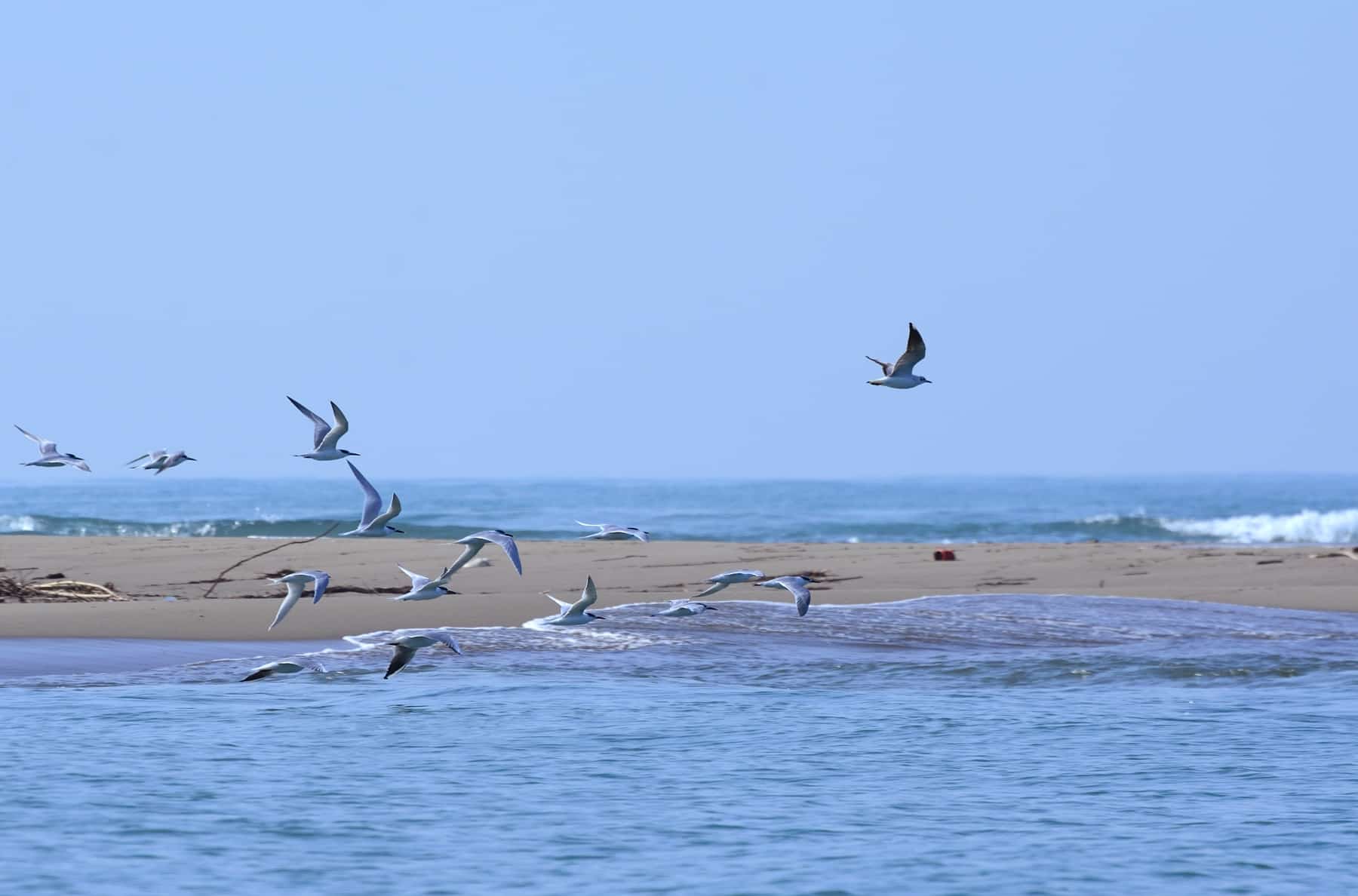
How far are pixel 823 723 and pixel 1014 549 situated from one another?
14.0 meters

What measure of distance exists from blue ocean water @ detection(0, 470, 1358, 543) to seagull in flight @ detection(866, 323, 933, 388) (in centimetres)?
1168

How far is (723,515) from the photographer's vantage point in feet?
166

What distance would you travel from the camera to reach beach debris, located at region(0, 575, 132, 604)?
1588cm

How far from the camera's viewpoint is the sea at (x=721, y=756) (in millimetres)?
7352

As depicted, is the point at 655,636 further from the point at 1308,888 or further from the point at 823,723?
the point at 1308,888

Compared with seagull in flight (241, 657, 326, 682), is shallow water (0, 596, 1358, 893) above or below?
below

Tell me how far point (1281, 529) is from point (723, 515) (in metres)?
16.2

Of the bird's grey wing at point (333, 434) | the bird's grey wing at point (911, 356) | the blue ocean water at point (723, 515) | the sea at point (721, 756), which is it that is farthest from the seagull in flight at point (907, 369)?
the blue ocean water at point (723, 515)

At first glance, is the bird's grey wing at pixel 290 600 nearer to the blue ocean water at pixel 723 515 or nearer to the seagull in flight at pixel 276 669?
the seagull in flight at pixel 276 669

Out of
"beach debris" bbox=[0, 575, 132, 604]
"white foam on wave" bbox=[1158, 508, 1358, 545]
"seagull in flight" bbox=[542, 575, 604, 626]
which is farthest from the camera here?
"white foam on wave" bbox=[1158, 508, 1358, 545]

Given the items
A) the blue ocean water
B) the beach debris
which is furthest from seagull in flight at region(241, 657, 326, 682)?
the blue ocean water

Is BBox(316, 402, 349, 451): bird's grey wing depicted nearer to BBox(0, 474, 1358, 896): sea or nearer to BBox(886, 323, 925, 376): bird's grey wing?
BBox(0, 474, 1358, 896): sea

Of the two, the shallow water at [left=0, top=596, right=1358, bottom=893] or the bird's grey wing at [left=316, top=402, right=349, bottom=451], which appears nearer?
the shallow water at [left=0, top=596, right=1358, bottom=893]

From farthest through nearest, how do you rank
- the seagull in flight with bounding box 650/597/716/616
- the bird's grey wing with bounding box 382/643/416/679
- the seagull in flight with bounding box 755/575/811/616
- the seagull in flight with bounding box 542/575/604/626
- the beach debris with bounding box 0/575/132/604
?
the beach debris with bounding box 0/575/132/604
the seagull in flight with bounding box 650/597/716/616
the seagull in flight with bounding box 755/575/811/616
the seagull in flight with bounding box 542/575/604/626
the bird's grey wing with bounding box 382/643/416/679
